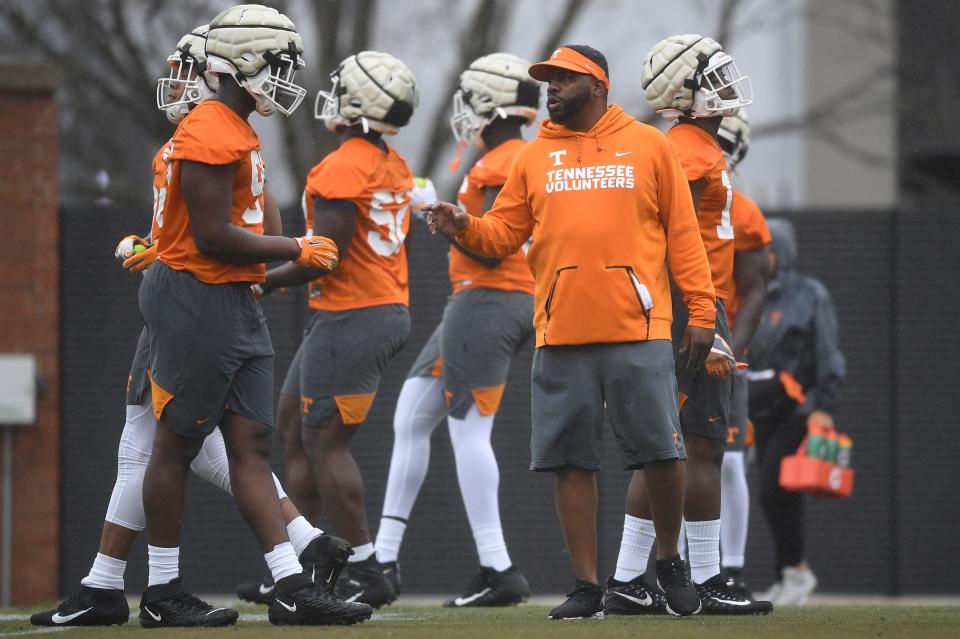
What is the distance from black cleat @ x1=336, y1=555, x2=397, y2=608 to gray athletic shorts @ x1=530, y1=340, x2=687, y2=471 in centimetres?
134

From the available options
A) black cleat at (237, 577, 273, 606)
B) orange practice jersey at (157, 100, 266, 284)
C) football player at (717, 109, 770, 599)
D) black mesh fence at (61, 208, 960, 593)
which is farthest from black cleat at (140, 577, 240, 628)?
black mesh fence at (61, 208, 960, 593)

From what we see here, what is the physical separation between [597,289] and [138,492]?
1.80 m

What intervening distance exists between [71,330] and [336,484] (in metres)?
3.68

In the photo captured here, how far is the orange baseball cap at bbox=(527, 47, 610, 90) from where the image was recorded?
5.67 meters

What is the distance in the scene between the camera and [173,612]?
546cm

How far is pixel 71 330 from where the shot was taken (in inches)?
382

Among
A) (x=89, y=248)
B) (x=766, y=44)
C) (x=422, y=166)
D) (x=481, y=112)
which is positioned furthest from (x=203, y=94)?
(x=766, y=44)

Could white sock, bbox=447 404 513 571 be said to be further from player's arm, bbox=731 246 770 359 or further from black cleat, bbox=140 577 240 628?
black cleat, bbox=140 577 240 628

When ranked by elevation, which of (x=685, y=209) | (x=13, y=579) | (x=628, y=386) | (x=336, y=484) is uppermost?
(x=685, y=209)

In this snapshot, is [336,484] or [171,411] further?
[336,484]

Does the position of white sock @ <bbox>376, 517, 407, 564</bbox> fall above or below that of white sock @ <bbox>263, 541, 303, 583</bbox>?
below

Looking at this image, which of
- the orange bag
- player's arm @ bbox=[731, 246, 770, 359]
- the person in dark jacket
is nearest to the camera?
player's arm @ bbox=[731, 246, 770, 359]

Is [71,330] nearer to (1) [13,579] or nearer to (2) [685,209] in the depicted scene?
(1) [13,579]

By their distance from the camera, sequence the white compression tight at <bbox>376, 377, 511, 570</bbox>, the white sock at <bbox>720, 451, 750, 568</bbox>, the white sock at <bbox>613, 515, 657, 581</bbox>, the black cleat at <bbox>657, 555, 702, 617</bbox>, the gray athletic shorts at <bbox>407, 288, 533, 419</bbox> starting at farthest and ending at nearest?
the white sock at <bbox>720, 451, 750, 568</bbox> < the white compression tight at <bbox>376, 377, 511, 570</bbox> < the gray athletic shorts at <bbox>407, 288, 533, 419</bbox> < the white sock at <bbox>613, 515, 657, 581</bbox> < the black cleat at <bbox>657, 555, 702, 617</bbox>
